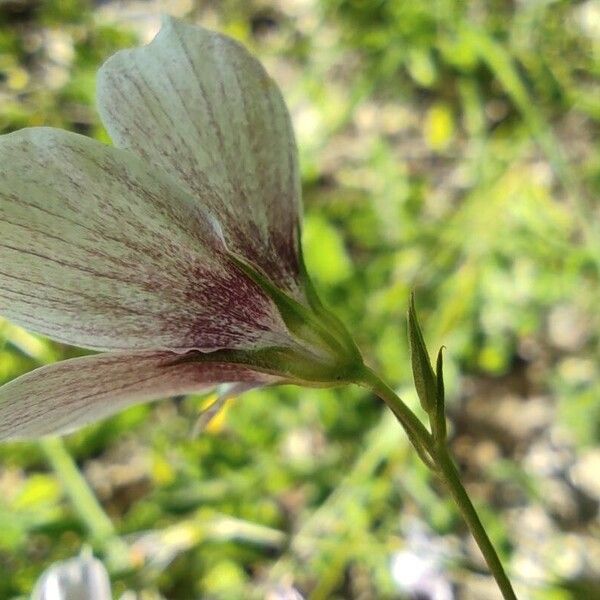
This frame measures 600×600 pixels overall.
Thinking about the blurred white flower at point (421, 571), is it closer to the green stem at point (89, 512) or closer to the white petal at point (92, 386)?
the green stem at point (89, 512)

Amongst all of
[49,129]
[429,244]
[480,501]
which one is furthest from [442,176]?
[49,129]

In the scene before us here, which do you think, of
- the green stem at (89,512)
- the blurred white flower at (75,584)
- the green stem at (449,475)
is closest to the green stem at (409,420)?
the green stem at (449,475)

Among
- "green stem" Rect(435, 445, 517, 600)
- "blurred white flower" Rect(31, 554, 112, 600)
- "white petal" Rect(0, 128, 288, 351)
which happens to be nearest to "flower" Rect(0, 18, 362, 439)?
"white petal" Rect(0, 128, 288, 351)

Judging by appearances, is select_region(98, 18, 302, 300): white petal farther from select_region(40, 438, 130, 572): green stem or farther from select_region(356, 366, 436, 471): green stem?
select_region(40, 438, 130, 572): green stem

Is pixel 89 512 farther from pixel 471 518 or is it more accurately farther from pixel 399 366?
pixel 471 518

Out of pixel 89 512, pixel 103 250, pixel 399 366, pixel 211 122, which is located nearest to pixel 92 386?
pixel 103 250
